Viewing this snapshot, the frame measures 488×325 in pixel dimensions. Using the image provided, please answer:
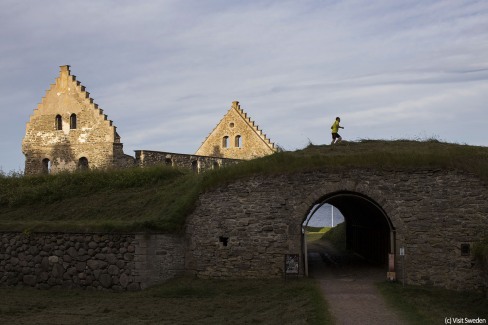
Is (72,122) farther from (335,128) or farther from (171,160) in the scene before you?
(335,128)

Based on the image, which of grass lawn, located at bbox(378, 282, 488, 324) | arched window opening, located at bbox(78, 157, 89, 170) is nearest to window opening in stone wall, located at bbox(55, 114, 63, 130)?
arched window opening, located at bbox(78, 157, 89, 170)

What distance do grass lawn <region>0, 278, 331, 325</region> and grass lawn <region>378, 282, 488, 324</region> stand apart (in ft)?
6.93

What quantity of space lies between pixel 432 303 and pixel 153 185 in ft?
42.8

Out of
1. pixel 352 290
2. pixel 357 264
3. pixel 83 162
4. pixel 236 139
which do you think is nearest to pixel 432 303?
pixel 352 290

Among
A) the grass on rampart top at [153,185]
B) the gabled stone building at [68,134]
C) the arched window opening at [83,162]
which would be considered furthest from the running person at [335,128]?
the arched window opening at [83,162]

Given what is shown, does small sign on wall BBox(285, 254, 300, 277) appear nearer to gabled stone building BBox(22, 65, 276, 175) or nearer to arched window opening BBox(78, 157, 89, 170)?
gabled stone building BBox(22, 65, 276, 175)

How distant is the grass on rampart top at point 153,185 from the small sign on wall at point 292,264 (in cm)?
288

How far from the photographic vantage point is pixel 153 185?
83.2ft

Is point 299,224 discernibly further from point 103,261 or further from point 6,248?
point 6,248

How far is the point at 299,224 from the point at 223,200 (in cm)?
274

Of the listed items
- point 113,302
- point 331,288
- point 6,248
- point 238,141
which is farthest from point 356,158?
point 238,141

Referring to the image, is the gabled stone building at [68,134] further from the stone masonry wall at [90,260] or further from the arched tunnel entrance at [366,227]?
the stone masonry wall at [90,260]

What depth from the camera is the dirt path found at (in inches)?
567

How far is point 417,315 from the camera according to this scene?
48.1 feet
